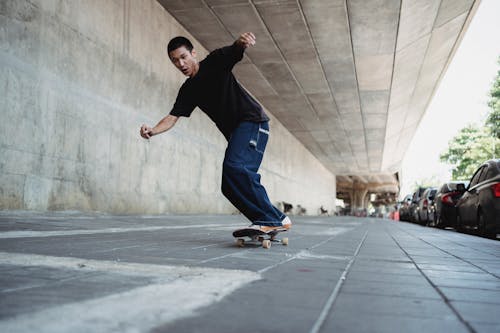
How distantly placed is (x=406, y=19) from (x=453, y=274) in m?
10.6

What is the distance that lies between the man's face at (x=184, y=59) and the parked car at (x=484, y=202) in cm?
630

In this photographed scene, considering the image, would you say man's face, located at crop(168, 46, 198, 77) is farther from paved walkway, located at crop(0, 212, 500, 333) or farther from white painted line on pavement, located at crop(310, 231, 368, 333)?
white painted line on pavement, located at crop(310, 231, 368, 333)

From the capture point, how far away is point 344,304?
68.7 inches

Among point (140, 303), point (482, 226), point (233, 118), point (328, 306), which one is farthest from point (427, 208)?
point (140, 303)

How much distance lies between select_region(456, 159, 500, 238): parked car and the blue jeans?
18.1ft

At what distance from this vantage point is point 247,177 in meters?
3.86

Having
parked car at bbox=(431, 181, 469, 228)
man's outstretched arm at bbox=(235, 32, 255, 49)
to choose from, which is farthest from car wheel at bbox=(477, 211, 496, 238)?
man's outstretched arm at bbox=(235, 32, 255, 49)

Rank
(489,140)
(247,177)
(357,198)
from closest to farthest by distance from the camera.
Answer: (247,177)
(489,140)
(357,198)

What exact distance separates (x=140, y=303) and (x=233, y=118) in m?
2.65

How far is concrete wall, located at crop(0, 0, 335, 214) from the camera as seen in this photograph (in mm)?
6535

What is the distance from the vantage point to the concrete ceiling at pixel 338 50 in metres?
11.3

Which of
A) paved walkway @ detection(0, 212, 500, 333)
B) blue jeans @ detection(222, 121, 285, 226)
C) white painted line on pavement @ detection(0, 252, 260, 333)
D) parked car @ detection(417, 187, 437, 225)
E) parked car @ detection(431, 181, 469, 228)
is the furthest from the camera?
parked car @ detection(417, 187, 437, 225)

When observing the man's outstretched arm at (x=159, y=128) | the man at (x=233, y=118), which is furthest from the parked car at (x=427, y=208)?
the man's outstretched arm at (x=159, y=128)

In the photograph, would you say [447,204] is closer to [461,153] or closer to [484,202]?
[484,202]
